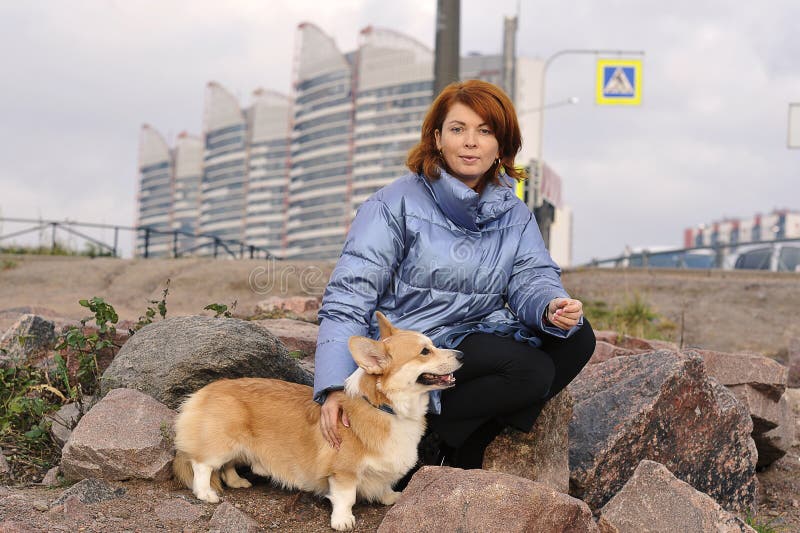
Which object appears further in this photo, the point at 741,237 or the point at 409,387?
the point at 741,237

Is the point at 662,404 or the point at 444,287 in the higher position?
the point at 444,287

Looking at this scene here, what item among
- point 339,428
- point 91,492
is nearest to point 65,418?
point 91,492

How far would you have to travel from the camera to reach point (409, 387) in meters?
3.35

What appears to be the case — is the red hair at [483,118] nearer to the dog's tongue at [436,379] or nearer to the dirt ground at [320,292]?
the dog's tongue at [436,379]

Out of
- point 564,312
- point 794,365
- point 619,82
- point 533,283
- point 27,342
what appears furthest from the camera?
point 619,82

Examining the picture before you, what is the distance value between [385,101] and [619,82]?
112724mm

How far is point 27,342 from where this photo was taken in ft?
16.5

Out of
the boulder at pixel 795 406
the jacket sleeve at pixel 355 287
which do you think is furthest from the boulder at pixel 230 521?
the boulder at pixel 795 406

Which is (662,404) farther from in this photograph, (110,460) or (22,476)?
(22,476)

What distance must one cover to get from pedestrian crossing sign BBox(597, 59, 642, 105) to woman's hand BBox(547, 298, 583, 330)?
14414 mm

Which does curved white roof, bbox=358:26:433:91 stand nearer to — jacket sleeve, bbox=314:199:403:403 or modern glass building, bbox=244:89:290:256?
modern glass building, bbox=244:89:290:256

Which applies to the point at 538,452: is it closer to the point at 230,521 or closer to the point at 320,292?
the point at 230,521

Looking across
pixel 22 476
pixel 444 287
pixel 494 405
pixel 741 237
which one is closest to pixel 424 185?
pixel 444 287

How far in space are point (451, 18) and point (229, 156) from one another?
530 ft
